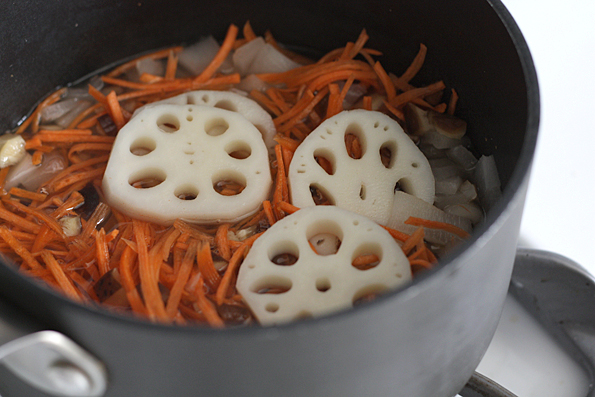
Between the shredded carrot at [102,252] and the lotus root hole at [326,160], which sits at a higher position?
the lotus root hole at [326,160]

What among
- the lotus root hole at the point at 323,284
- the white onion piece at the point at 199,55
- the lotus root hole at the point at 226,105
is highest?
the white onion piece at the point at 199,55

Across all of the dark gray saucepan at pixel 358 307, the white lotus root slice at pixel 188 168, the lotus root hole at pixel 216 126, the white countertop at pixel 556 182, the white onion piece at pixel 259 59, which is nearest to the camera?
the dark gray saucepan at pixel 358 307

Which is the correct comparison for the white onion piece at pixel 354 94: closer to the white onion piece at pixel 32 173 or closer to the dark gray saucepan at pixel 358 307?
the dark gray saucepan at pixel 358 307

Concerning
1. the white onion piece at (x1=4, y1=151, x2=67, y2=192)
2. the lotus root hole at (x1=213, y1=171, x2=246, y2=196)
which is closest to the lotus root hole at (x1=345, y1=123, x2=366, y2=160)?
the lotus root hole at (x1=213, y1=171, x2=246, y2=196)

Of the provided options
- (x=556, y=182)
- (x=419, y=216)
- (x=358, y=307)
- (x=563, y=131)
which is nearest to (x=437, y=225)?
(x=419, y=216)

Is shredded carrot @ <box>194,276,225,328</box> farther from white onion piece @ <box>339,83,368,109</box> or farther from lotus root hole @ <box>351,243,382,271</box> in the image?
white onion piece @ <box>339,83,368,109</box>

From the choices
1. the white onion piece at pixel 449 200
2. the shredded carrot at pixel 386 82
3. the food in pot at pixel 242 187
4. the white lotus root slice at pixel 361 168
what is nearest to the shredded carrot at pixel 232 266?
the food in pot at pixel 242 187

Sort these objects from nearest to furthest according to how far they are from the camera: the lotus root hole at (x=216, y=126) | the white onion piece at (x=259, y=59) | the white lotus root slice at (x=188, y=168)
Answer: the white lotus root slice at (x=188, y=168) < the lotus root hole at (x=216, y=126) < the white onion piece at (x=259, y=59)
